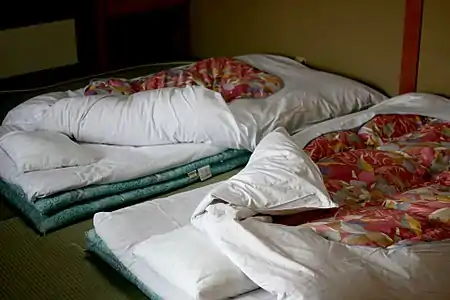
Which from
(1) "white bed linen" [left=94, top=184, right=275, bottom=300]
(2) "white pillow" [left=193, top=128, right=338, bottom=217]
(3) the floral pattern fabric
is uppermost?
(3) the floral pattern fabric

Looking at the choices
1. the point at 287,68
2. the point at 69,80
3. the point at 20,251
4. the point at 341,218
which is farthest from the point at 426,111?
the point at 69,80

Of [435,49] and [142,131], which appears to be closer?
[142,131]

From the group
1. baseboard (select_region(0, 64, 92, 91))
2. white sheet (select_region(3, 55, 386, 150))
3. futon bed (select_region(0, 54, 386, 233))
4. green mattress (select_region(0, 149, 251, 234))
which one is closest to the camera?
green mattress (select_region(0, 149, 251, 234))

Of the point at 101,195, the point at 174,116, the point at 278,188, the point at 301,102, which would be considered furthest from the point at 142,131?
the point at 278,188

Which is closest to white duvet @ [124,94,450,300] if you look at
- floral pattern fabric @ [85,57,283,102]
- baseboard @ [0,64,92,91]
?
floral pattern fabric @ [85,57,283,102]

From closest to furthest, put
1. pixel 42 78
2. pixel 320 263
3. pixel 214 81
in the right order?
pixel 320 263 → pixel 214 81 → pixel 42 78

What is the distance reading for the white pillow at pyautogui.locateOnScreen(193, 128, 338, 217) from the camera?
1959mm

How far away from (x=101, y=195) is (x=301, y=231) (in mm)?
924

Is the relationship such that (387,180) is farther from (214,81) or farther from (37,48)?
(37,48)

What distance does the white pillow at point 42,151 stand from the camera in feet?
8.23

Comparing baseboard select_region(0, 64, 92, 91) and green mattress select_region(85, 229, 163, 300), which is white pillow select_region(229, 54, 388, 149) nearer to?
green mattress select_region(85, 229, 163, 300)

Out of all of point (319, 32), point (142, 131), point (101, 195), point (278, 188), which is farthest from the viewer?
point (319, 32)

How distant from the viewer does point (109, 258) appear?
82.4 inches

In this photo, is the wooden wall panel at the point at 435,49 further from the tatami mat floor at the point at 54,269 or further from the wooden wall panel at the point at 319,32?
the tatami mat floor at the point at 54,269
